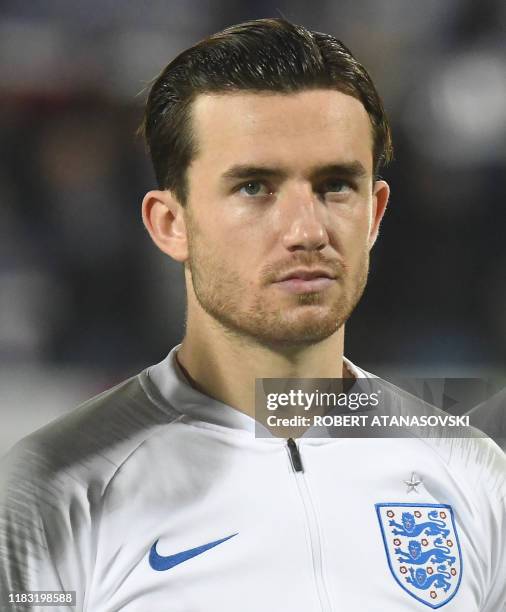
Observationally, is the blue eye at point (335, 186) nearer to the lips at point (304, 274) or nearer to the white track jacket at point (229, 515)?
the lips at point (304, 274)

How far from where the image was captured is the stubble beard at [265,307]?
53.0 inches

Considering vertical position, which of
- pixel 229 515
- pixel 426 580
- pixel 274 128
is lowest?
pixel 426 580

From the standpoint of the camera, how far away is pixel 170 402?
1421mm

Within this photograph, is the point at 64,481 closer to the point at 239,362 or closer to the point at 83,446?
the point at 83,446

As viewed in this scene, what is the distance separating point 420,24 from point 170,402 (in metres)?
1.49

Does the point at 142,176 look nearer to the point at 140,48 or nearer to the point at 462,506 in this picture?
the point at 140,48

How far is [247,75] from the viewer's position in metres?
1.34

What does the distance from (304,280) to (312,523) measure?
0.38 m

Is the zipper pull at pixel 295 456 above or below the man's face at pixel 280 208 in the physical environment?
below

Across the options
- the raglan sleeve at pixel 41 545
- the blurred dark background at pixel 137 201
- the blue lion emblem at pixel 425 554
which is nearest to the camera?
the raglan sleeve at pixel 41 545

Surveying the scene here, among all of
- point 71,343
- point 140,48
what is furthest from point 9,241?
point 140,48

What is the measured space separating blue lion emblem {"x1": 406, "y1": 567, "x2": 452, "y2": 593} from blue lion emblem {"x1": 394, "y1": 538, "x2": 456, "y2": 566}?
0.02 metres

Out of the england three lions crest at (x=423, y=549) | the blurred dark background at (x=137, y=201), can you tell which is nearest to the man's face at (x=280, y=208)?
the england three lions crest at (x=423, y=549)

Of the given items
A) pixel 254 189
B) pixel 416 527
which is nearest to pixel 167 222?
pixel 254 189
